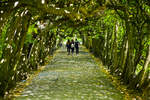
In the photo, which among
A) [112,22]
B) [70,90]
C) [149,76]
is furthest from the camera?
[112,22]

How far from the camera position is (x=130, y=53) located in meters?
14.9

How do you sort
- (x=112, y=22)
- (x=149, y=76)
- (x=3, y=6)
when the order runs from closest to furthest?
(x=3, y=6) < (x=149, y=76) < (x=112, y=22)

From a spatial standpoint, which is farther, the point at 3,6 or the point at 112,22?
the point at 112,22

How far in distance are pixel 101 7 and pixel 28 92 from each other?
4.51 m

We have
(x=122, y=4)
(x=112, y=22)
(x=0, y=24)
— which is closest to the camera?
(x=0, y=24)

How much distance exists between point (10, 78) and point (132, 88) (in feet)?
17.1

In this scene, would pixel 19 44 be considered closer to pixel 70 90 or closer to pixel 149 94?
pixel 70 90

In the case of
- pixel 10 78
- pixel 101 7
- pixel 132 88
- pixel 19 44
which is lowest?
pixel 132 88

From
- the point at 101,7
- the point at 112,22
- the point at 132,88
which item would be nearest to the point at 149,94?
the point at 132,88

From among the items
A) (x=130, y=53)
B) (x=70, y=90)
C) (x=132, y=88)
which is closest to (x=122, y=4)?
(x=130, y=53)

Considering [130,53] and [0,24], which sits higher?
[0,24]

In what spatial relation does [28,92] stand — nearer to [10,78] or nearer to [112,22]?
[10,78]

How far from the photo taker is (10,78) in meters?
12.3

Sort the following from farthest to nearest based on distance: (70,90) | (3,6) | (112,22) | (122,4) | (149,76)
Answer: (112,22), (122,4), (70,90), (149,76), (3,6)
